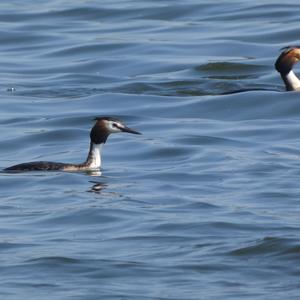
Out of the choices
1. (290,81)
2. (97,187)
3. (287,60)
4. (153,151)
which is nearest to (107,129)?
(153,151)

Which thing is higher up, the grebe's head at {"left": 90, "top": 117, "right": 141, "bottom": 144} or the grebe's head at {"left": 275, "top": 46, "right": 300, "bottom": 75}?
the grebe's head at {"left": 90, "top": 117, "right": 141, "bottom": 144}

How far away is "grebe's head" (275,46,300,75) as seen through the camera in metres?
22.5

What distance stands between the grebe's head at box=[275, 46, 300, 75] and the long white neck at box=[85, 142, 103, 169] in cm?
585

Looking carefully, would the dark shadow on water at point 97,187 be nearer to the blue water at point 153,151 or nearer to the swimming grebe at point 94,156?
the blue water at point 153,151

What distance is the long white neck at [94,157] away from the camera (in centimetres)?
1700

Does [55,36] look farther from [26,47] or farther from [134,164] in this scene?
[134,164]

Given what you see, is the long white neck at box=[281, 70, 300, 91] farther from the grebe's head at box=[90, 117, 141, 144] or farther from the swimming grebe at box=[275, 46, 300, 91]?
the grebe's head at box=[90, 117, 141, 144]

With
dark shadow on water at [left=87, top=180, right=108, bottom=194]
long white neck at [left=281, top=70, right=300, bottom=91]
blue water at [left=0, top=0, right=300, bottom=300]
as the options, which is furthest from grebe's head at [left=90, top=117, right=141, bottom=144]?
long white neck at [left=281, top=70, right=300, bottom=91]

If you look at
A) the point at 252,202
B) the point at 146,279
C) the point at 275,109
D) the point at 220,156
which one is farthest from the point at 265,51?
the point at 146,279

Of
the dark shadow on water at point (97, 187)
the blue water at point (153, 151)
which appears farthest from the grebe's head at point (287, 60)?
the dark shadow on water at point (97, 187)

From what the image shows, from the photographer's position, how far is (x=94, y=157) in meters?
17.1

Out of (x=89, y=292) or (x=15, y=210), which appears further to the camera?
(x=15, y=210)

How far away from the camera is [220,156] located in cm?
1789

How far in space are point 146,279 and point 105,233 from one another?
1.69 metres
